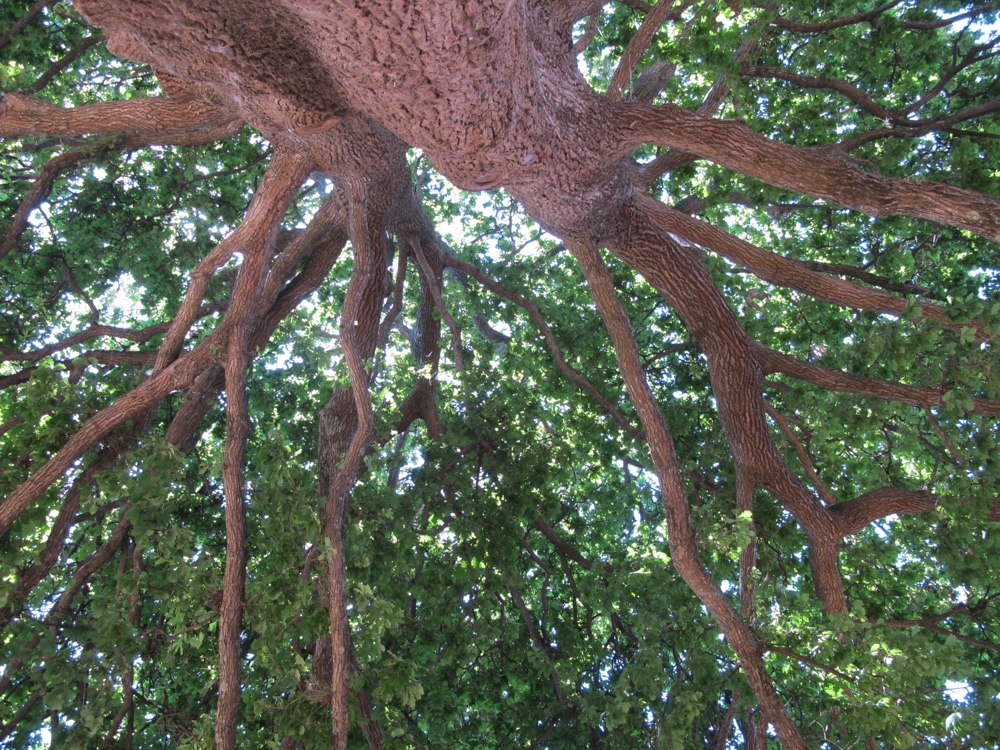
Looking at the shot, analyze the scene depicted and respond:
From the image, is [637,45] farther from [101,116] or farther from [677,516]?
[101,116]

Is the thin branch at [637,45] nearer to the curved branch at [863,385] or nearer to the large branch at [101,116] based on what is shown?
the curved branch at [863,385]

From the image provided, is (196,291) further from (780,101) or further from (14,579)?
(780,101)

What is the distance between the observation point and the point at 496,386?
608cm

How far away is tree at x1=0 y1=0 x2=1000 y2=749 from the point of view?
3531 mm

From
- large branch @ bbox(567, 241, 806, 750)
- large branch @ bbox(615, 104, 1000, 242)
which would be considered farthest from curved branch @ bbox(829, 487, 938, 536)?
large branch @ bbox(615, 104, 1000, 242)

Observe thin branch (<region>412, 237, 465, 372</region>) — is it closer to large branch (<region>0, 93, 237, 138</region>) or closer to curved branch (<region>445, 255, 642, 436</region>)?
curved branch (<region>445, 255, 642, 436</region>)

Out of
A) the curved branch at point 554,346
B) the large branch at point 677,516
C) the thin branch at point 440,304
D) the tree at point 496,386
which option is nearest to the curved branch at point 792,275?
the tree at point 496,386

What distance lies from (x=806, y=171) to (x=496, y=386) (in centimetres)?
323

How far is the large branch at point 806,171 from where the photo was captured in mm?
3195

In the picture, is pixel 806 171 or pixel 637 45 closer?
pixel 806 171

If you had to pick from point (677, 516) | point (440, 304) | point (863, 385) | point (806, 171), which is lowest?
point (677, 516)

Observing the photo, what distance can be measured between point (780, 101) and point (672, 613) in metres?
4.50

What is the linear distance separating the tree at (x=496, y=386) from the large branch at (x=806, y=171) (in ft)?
0.06

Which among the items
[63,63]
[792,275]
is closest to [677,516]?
[792,275]
